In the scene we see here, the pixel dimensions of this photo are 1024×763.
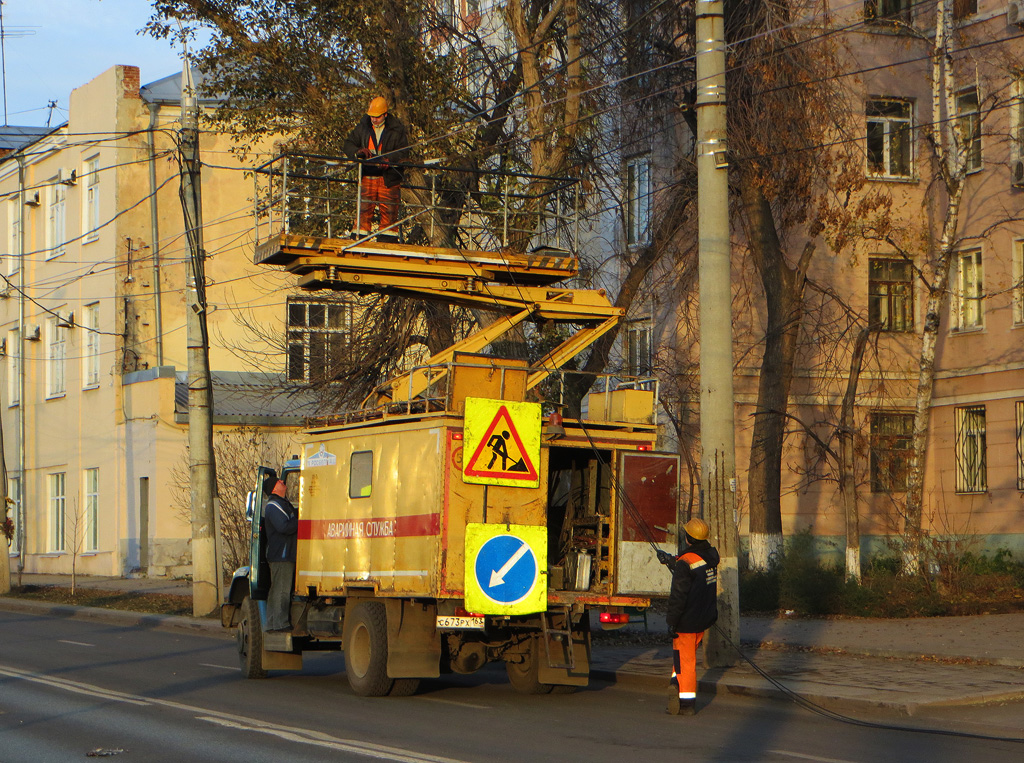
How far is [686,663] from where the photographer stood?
1148 centimetres

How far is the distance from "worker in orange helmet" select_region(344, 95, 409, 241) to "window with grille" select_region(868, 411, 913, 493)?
14087mm

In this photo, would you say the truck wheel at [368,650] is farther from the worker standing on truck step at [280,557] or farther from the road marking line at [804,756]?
the road marking line at [804,756]

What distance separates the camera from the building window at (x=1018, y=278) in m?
26.9

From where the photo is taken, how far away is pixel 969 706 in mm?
11875

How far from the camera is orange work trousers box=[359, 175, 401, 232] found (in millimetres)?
14188

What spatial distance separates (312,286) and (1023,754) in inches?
309

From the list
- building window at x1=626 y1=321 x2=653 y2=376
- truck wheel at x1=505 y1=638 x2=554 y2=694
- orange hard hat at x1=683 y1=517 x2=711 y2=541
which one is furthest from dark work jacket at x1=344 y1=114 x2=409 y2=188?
building window at x1=626 y1=321 x2=653 y2=376

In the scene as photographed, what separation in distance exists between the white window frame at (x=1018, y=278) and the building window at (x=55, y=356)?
2681 cm

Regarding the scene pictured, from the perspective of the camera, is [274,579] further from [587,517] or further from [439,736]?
[439,736]

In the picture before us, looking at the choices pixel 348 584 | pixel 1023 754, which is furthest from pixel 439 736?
pixel 1023 754

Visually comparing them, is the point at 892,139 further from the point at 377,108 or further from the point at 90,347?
the point at 90,347

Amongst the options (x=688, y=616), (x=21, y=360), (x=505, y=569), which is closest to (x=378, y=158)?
(x=505, y=569)

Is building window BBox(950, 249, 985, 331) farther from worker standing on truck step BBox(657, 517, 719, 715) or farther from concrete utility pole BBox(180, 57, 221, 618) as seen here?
worker standing on truck step BBox(657, 517, 719, 715)

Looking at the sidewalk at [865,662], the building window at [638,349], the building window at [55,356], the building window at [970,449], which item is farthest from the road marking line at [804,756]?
the building window at [55,356]
